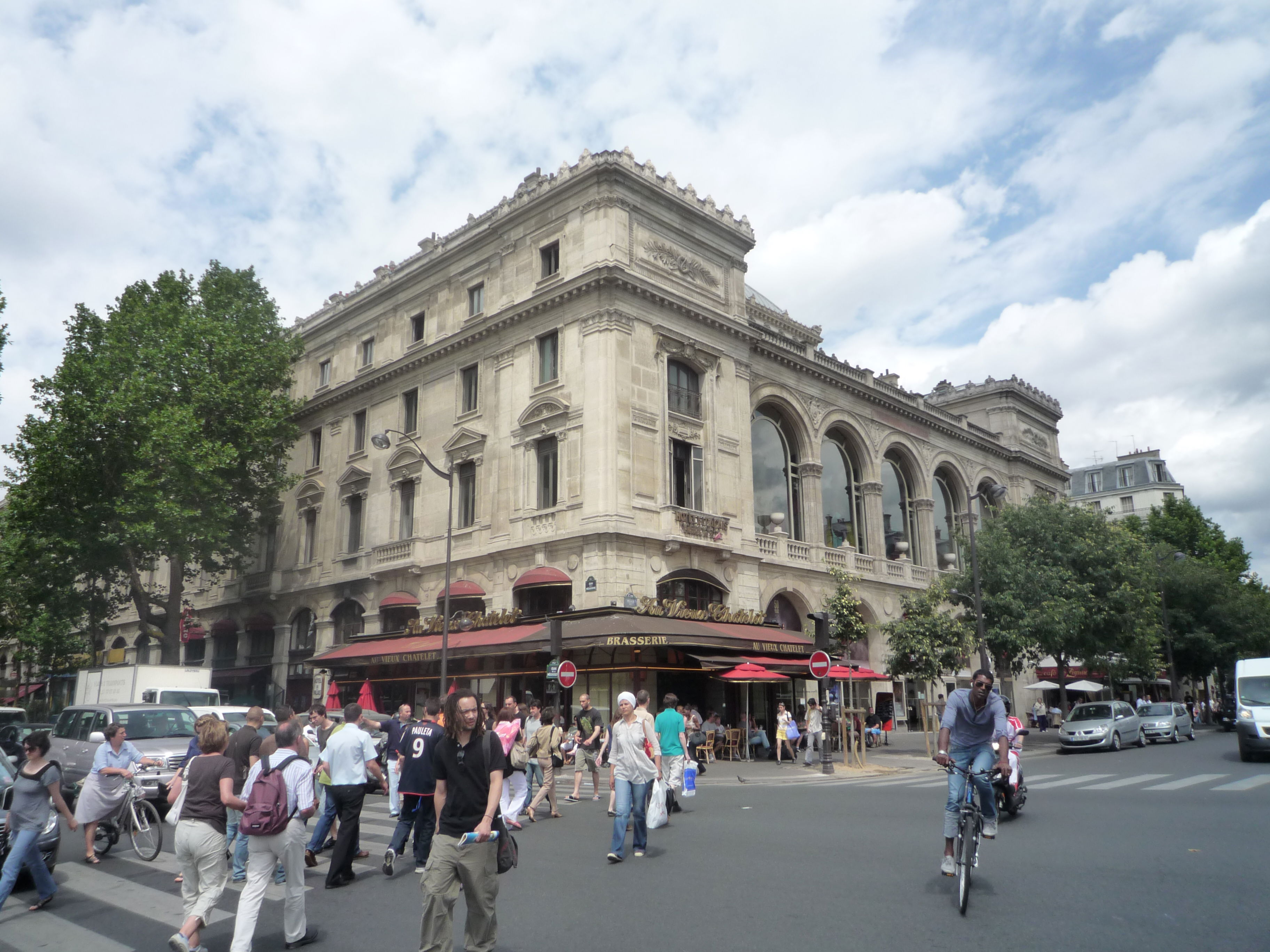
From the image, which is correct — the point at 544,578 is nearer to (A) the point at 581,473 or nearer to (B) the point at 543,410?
(A) the point at 581,473

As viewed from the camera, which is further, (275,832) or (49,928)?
(49,928)

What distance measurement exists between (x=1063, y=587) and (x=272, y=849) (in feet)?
98.1

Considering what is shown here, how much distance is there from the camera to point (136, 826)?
1060 centimetres

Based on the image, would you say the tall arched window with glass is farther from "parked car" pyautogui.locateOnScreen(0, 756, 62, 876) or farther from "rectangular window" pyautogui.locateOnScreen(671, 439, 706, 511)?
"parked car" pyautogui.locateOnScreen(0, 756, 62, 876)

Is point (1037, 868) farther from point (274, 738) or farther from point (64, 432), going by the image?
point (64, 432)

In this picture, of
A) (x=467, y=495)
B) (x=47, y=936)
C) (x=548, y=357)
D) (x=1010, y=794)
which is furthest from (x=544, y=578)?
(x=47, y=936)

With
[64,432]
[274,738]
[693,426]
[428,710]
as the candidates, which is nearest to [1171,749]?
[693,426]

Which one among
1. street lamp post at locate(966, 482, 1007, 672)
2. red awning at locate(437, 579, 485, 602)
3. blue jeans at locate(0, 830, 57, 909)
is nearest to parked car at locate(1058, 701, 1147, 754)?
street lamp post at locate(966, 482, 1007, 672)

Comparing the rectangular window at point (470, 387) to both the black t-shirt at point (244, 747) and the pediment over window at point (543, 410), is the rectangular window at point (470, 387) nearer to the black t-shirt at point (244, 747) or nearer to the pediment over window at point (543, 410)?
the pediment over window at point (543, 410)

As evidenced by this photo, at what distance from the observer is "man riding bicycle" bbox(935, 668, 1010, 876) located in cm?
776

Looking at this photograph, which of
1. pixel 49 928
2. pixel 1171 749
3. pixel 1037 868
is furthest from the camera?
pixel 1171 749

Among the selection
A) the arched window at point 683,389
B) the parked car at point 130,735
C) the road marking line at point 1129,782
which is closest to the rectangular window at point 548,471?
the arched window at point 683,389

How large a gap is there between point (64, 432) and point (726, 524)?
2403 cm

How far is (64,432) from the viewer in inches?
1243
